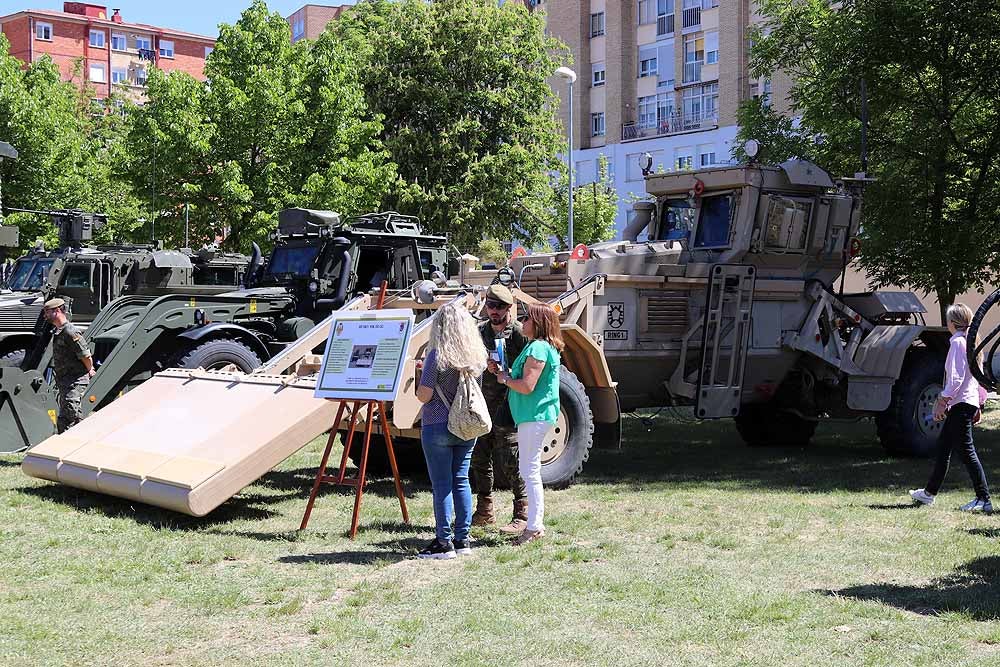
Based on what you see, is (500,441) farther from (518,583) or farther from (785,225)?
(785,225)

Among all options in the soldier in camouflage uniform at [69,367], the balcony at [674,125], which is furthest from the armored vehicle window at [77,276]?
the balcony at [674,125]

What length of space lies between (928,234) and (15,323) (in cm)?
1141

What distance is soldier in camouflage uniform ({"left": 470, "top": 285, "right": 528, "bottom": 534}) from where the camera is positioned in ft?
26.6

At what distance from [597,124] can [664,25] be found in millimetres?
5054

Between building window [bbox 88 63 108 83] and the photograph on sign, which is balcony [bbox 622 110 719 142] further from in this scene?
building window [bbox 88 63 108 83]

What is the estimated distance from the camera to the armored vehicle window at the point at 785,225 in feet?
39.4

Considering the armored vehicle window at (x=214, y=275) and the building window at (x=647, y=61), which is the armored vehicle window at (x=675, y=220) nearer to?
the armored vehicle window at (x=214, y=275)

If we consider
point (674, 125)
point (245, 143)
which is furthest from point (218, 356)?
point (674, 125)

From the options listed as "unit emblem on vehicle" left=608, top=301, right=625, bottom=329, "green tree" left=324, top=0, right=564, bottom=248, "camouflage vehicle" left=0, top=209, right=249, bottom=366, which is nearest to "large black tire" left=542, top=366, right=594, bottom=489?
"unit emblem on vehicle" left=608, top=301, right=625, bottom=329

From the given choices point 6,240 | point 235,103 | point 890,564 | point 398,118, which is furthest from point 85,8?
point 890,564

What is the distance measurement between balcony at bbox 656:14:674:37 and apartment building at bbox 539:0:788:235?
39mm

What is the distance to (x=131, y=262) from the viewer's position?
17047mm

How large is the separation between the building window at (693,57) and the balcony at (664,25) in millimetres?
1101

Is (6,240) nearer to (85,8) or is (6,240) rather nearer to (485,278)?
(485,278)
